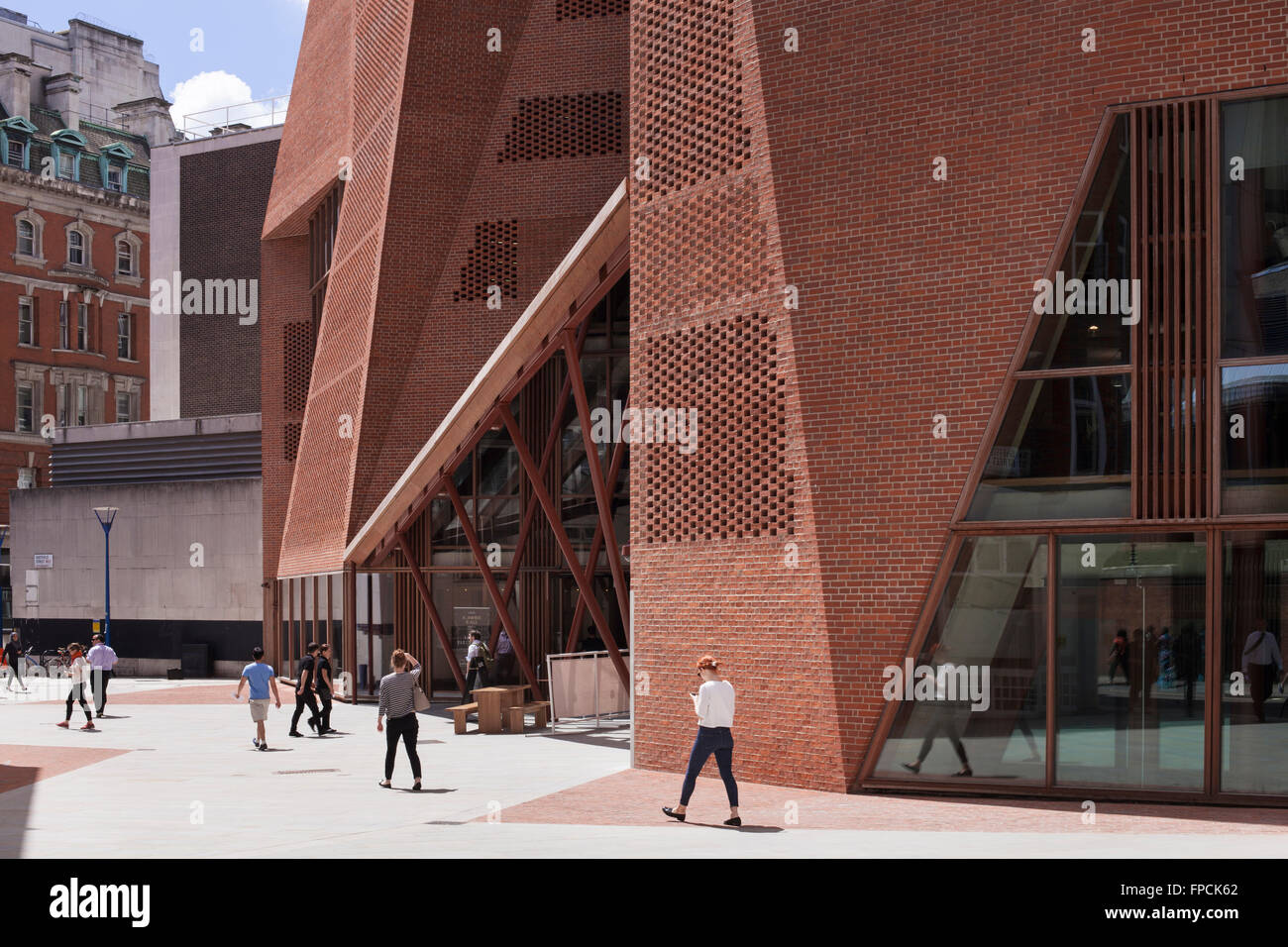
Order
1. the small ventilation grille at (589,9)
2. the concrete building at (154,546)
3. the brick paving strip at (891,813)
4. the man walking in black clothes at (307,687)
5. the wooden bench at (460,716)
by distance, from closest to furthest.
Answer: the brick paving strip at (891,813) < the wooden bench at (460,716) < the man walking in black clothes at (307,687) < the small ventilation grille at (589,9) < the concrete building at (154,546)

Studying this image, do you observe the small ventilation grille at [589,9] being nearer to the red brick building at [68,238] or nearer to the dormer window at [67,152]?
the red brick building at [68,238]

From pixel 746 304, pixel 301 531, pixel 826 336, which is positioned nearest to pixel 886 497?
pixel 826 336

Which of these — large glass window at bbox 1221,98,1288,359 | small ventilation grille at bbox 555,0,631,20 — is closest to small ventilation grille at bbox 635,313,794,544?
large glass window at bbox 1221,98,1288,359

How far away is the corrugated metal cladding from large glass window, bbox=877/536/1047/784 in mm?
37207

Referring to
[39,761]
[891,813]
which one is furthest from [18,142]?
[891,813]

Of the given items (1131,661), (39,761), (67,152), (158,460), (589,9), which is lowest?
(39,761)

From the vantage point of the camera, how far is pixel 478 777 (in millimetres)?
18250

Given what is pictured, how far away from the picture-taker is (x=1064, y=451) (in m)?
15.3

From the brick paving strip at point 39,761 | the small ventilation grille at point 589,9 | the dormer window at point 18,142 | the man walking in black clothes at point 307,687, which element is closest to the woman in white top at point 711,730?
the brick paving strip at point 39,761

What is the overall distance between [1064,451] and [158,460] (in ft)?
137

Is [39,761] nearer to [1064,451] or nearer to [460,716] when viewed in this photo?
[460,716]

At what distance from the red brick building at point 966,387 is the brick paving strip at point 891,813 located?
1.36 feet

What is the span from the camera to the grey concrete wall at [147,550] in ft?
156
